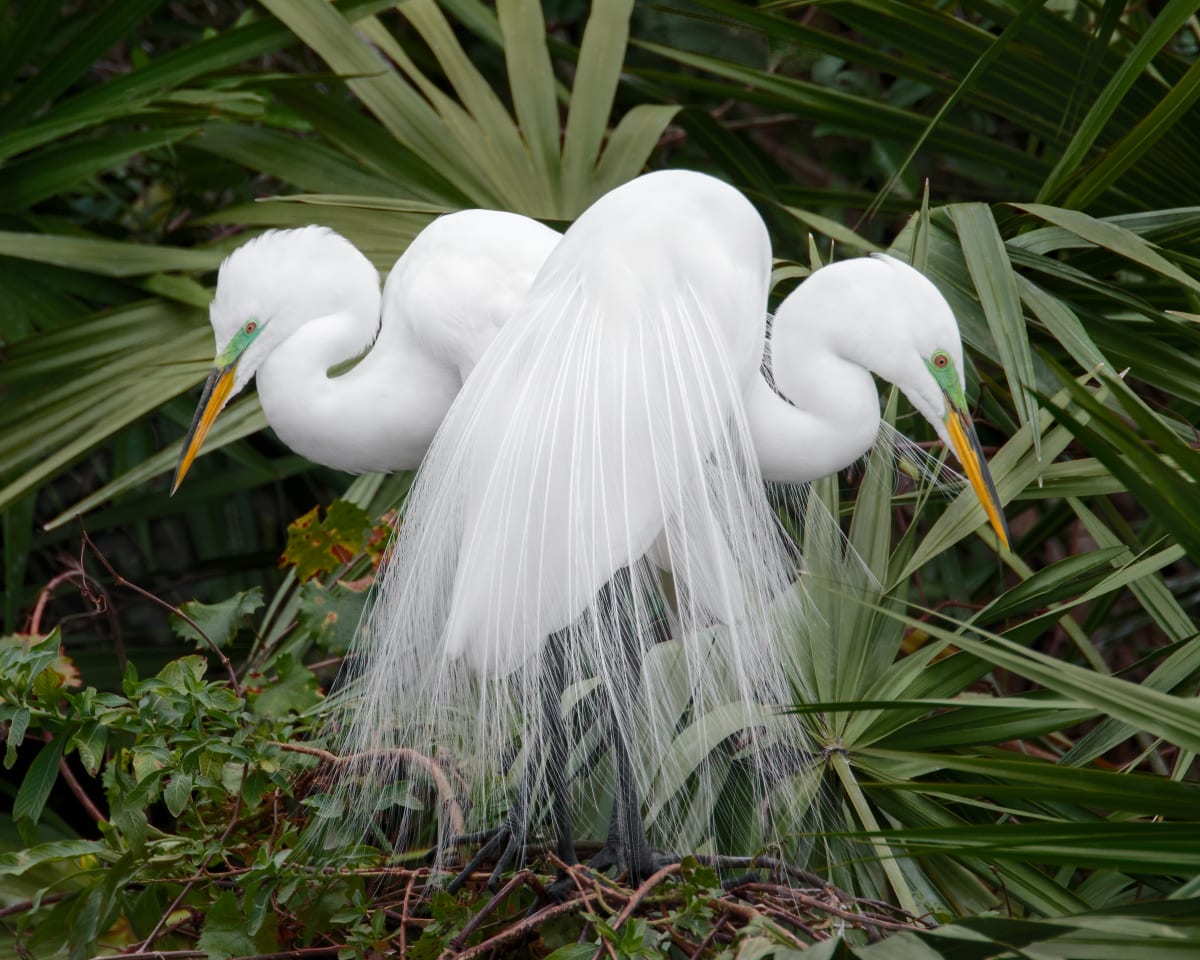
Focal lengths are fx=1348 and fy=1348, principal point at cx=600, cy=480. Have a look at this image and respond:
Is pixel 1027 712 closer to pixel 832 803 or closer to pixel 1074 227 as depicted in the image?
pixel 832 803

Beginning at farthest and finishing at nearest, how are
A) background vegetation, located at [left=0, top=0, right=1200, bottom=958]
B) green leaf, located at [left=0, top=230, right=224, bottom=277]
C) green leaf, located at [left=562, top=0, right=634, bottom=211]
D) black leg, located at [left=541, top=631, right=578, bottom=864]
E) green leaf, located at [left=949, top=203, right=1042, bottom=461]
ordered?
green leaf, located at [left=562, top=0, right=634, bottom=211]
green leaf, located at [left=0, top=230, right=224, bottom=277]
black leg, located at [left=541, top=631, right=578, bottom=864]
green leaf, located at [left=949, top=203, right=1042, bottom=461]
background vegetation, located at [left=0, top=0, right=1200, bottom=958]

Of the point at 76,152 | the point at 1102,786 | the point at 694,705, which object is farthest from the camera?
the point at 76,152

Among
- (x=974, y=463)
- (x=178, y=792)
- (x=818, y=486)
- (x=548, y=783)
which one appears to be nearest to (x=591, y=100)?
(x=818, y=486)

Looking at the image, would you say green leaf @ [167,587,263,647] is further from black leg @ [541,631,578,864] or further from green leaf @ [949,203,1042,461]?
green leaf @ [949,203,1042,461]

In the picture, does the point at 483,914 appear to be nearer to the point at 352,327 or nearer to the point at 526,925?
the point at 526,925

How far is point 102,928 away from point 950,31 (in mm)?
1566

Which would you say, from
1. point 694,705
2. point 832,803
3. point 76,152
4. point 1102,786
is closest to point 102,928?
point 694,705

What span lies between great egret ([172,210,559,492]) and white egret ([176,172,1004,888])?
15 cm

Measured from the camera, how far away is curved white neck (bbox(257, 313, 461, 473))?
175cm

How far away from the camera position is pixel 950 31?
188cm

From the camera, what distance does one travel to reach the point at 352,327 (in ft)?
5.88

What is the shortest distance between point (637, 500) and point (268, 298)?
0.61 m

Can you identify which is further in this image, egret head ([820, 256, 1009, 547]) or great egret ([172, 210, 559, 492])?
great egret ([172, 210, 559, 492])

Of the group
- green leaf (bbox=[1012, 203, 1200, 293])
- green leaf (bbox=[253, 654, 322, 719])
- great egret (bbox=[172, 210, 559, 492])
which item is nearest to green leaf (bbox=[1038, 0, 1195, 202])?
green leaf (bbox=[1012, 203, 1200, 293])
